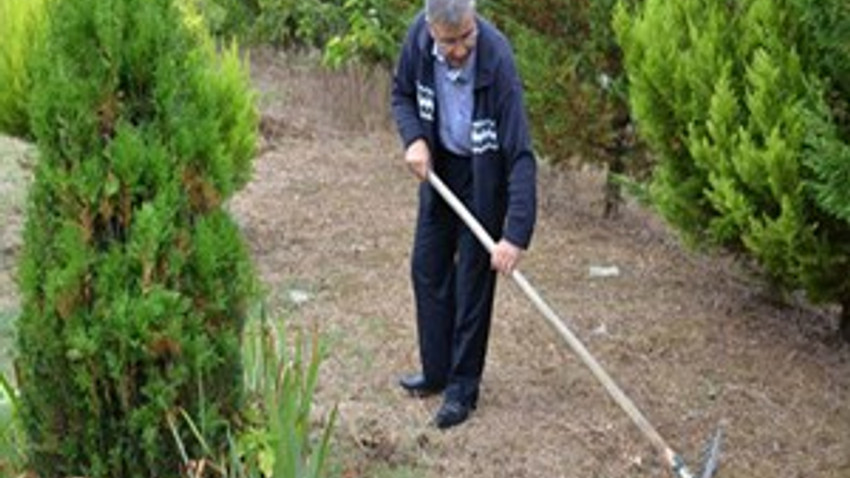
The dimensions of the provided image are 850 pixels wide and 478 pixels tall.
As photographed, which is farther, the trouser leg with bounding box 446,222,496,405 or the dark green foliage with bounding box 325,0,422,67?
the dark green foliage with bounding box 325,0,422,67

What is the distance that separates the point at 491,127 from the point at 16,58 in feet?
11.8

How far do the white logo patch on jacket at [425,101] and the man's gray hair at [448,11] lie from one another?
0.41m

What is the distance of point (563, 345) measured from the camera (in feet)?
21.2

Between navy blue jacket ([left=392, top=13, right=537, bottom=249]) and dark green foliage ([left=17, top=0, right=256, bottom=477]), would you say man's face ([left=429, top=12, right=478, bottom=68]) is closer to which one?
navy blue jacket ([left=392, top=13, right=537, bottom=249])

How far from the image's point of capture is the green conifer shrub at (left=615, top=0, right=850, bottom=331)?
573cm

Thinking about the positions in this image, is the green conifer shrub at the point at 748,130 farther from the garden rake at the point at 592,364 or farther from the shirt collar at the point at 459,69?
the shirt collar at the point at 459,69

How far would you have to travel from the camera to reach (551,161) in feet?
28.4

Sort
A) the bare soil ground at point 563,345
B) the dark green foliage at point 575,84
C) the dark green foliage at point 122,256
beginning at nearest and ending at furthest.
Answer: the dark green foliage at point 122,256, the bare soil ground at point 563,345, the dark green foliage at point 575,84

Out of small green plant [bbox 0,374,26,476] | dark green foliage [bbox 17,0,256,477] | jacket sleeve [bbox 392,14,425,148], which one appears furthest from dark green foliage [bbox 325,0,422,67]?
dark green foliage [bbox 17,0,256,477]

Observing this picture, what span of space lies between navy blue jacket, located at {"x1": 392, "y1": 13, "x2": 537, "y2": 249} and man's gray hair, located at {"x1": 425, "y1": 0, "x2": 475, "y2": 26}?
8.6 inches

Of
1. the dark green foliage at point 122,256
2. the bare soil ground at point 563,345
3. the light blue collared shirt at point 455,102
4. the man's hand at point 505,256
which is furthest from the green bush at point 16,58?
the dark green foliage at point 122,256

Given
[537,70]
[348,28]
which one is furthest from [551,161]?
[348,28]

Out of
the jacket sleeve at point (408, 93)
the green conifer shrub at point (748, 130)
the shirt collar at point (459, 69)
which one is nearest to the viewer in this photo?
the shirt collar at point (459, 69)

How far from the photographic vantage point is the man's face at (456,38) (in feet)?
16.4
